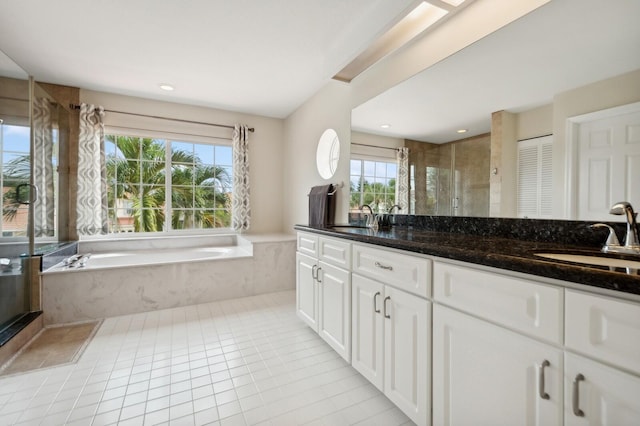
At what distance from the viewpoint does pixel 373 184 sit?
239 cm

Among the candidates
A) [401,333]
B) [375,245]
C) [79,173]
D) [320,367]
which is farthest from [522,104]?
[79,173]

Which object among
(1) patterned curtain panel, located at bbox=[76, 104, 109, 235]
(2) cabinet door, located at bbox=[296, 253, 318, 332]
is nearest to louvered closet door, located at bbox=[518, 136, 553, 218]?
(2) cabinet door, located at bbox=[296, 253, 318, 332]

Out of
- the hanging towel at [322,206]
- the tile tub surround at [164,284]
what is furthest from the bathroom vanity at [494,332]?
the tile tub surround at [164,284]

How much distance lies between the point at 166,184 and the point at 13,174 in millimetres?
1475

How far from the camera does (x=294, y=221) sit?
153 inches

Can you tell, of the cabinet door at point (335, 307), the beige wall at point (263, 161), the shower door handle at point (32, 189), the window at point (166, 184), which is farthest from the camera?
the beige wall at point (263, 161)

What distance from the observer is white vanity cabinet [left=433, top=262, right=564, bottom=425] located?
30.1 inches

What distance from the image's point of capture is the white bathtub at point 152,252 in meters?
2.80

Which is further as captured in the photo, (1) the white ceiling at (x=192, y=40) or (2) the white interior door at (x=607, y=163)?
(1) the white ceiling at (x=192, y=40)

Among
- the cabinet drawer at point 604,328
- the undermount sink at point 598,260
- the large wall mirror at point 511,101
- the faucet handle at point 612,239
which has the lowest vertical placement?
the cabinet drawer at point 604,328

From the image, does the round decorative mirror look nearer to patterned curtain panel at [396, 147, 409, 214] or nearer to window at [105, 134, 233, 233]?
patterned curtain panel at [396, 147, 409, 214]

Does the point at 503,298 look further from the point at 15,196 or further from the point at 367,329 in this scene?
the point at 15,196

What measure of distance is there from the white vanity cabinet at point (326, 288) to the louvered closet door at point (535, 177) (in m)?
0.91

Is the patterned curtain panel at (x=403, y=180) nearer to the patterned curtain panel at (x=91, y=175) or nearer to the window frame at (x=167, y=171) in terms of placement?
the window frame at (x=167, y=171)
